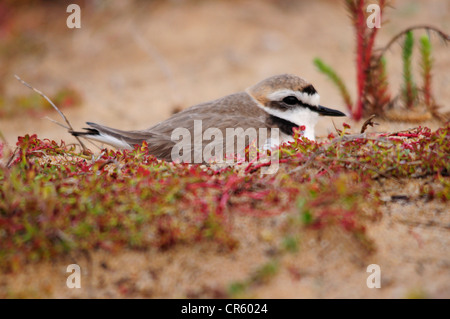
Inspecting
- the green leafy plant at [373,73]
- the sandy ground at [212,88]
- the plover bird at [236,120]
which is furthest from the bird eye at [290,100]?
the green leafy plant at [373,73]

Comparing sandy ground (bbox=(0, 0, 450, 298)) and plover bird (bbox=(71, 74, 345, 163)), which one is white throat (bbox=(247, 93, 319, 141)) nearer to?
plover bird (bbox=(71, 74, 345, 163))

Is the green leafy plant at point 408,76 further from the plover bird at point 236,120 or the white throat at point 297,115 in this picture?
the white throat at point 297,115

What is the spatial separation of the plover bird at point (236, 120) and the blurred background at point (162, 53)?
158 centimetres

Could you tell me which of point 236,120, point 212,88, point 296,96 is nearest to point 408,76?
point 296,96

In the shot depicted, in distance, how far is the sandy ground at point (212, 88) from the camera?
2.30 meters

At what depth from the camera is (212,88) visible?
7.25 metres

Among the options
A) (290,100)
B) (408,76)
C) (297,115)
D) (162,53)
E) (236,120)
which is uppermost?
(162,53)

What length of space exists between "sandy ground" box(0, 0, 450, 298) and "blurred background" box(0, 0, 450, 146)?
0.03 m

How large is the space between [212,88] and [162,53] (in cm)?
197

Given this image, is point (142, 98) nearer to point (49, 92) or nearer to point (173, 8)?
point (49, 92)

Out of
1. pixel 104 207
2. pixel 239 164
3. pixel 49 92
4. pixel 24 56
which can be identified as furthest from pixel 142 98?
pixel 104 207

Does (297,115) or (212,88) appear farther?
(212,88)

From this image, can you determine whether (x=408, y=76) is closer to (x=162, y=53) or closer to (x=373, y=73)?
(x=373, y=73)
